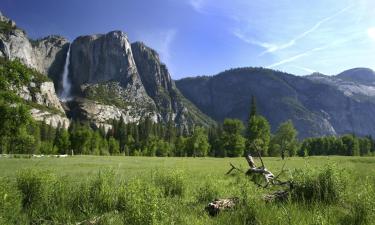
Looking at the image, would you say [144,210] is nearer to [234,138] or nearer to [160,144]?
[234,138]

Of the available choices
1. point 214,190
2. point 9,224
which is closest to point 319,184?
point 214,190

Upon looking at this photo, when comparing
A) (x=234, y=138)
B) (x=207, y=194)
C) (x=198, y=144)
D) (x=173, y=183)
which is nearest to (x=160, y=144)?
(x=198, y=144)

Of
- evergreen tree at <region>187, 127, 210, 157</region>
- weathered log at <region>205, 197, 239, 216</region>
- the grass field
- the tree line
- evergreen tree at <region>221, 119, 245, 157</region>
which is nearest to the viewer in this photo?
the grass field

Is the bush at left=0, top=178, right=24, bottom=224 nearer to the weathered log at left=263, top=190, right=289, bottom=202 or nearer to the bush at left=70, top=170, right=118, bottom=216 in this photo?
the bush at left=70, top=170, right=118, bottom=216

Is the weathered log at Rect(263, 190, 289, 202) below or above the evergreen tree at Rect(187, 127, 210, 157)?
below

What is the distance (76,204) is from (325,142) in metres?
175

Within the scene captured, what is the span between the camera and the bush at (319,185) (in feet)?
40.6

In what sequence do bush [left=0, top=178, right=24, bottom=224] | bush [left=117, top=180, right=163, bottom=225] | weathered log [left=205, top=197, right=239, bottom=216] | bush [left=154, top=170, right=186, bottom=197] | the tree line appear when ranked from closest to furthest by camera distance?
bush [left=117, top=180, right=163, bottom=225] → bush [left=0, top=178, right=24, bottom=224] → weathered log [left=205, top=197, right=239, bottom=216] → bush [left=154, top=170, right=186, bottom=197] → the tree line

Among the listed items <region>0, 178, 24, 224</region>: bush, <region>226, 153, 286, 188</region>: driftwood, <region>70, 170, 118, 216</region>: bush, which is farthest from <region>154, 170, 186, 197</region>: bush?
<region>0, 178, 24, 224</region>: bush

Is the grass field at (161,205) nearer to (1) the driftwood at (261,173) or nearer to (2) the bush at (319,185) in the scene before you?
(2) the bush at (319,185)

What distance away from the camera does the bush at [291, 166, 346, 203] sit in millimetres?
12383

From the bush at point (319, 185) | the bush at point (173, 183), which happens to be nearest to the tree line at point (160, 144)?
the bush at point (173, 183)

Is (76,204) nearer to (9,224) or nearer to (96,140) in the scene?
(9,224)

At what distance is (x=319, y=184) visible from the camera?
492 inches
